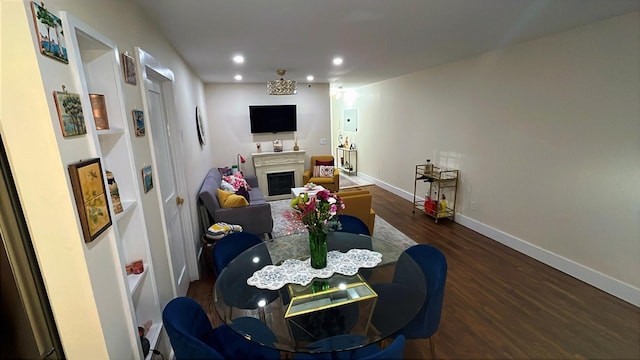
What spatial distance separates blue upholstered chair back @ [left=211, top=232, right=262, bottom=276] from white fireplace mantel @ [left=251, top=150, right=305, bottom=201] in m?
3.61

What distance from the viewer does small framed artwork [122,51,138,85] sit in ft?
5.18

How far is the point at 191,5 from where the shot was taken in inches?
71.7

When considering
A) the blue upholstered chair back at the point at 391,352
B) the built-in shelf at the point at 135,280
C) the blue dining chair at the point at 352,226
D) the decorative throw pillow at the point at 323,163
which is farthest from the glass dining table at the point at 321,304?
the decorative throw pillow at the point at 323,163

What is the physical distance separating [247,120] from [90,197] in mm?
5171

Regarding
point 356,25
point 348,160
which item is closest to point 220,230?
point 356,25

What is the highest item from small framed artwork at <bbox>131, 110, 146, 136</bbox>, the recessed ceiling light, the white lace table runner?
the recessed ceiling light

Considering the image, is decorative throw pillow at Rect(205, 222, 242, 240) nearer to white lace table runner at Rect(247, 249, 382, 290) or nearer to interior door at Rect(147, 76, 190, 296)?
interior door at Rect(147, 76, 190, 296)

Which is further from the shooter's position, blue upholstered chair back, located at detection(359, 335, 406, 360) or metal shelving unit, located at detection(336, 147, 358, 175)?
metal shelving unit, located at detection(336, 147, 358, 175)

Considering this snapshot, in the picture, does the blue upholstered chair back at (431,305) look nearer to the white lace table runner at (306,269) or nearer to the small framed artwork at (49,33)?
the white lace table runner at (306,269)

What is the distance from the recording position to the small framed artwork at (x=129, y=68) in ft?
5.18

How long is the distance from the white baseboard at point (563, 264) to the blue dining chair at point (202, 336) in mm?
3156

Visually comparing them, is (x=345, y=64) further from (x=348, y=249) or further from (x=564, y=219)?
(x=564, y=219)

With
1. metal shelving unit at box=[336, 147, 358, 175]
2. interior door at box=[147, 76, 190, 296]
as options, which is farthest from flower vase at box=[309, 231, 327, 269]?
metal shelving unit at box=[336, 147, 358, 175]

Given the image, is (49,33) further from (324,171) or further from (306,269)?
(324,171)
